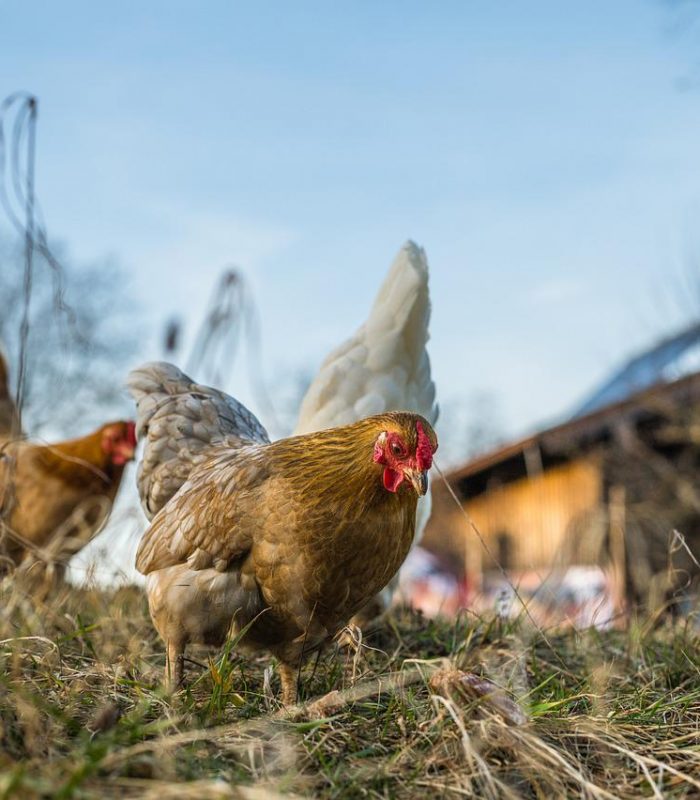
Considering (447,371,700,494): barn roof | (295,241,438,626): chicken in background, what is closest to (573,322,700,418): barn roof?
(447,371,700,494): barn roof

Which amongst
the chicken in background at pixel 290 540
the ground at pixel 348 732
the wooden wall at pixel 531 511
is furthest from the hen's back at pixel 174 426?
the wooden wall at pixel 531 511

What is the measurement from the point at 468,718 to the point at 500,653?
1.15m

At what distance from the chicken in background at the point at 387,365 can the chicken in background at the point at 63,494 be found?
1.37 metres

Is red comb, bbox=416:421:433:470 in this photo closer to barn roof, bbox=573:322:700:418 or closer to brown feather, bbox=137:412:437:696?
brown feather, bbox=137:412:437:696

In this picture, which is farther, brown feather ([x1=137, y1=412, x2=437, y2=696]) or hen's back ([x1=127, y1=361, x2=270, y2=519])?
hen's back ([x1=127, y1=361, x2=270, y2=519])

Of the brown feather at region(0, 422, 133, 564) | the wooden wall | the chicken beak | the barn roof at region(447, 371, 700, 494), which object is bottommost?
the wooden wall

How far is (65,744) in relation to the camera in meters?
1.66

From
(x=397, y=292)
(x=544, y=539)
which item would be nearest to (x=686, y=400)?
(x=544, y=539)

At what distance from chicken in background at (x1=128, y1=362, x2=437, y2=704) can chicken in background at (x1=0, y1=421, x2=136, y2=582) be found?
1995 millimetres

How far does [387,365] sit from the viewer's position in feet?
14.4

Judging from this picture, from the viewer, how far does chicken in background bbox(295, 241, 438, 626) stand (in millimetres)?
4312

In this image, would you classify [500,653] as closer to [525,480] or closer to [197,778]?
[197,778]

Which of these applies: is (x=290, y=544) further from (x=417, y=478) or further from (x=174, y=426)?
(x=174, y=426)

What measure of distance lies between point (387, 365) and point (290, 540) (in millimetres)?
2047
